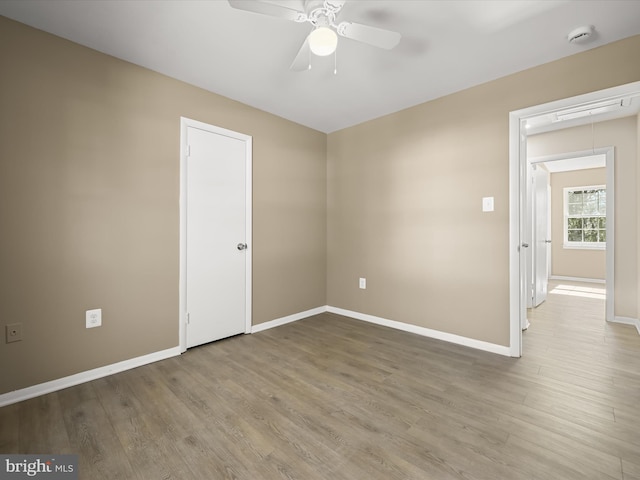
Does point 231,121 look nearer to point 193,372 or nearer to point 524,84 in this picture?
point 193,372

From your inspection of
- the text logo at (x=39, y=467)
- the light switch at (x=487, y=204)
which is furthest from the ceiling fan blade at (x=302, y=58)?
the text logo at (x=39, y=467)

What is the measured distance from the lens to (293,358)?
8.53ft

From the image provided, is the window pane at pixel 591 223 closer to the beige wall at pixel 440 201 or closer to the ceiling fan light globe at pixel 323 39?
the beige wall at pixel 440 201

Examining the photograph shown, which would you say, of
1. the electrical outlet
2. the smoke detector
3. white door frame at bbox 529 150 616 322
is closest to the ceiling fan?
the smoke detector

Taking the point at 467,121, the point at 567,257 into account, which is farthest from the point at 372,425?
the point at 567,257

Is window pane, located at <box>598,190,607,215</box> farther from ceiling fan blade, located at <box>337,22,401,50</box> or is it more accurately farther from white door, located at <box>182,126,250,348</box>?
white door, located at <box>182,126,250,348</box>

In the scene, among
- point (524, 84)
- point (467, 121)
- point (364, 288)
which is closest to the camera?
point (524, 84)

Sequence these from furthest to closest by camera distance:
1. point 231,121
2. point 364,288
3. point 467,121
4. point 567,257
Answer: point 567,257 → point 364,288 → point 231,121 → point 467,121

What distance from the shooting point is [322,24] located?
1696mm

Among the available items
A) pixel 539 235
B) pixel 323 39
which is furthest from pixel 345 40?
pixel 539 235

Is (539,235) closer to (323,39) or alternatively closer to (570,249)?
(570,249)

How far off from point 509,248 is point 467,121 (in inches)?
51.0

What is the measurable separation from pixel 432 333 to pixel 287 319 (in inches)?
66.5

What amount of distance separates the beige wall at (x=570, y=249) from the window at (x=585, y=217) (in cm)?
10
